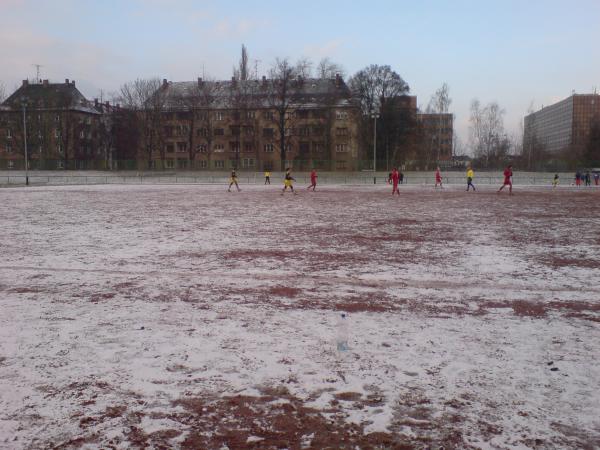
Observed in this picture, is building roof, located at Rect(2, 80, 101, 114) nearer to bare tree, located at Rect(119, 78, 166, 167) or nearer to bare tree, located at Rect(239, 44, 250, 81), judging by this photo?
bare tree, located at Rect(119, 78, 166, 167)

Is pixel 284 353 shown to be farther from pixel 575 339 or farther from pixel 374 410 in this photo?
pixel 575 339

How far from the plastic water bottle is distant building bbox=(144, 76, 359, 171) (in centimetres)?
6244

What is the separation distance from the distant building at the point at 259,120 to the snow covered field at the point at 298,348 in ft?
195

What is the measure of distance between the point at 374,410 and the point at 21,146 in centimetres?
8401

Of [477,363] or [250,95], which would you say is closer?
[477,363]

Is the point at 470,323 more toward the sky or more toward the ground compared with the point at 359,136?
more toward the ground

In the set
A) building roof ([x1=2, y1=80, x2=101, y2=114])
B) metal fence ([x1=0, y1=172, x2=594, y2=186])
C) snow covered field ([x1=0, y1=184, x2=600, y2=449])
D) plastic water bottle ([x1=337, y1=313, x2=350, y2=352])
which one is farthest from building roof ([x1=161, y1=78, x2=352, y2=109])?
plastic water bottle ([x1=337, y1=313, x2=350, y2=352])

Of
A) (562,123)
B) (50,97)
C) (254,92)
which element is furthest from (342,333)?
(562,123)

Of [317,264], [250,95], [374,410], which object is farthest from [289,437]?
[250,95]

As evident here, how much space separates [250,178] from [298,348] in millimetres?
49902

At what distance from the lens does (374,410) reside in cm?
398

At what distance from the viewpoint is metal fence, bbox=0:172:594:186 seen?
5250 cm

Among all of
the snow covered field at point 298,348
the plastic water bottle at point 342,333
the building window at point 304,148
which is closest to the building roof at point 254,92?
the building window at point 304,148

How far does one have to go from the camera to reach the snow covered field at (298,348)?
3.72 metres
